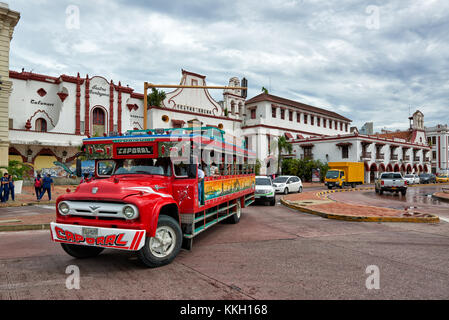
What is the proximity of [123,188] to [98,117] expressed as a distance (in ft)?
105

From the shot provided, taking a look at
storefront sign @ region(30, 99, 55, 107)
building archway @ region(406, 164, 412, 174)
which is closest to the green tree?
storefront sign @ region(30, 99, 55, 107)

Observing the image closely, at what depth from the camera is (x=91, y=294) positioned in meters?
4.46

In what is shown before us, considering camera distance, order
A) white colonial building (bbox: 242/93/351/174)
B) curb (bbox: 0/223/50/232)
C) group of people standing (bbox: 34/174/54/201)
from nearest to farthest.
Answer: curb (bbox: 0/223/50/232), group of people standing (bbox: 34/174/54/201), white colonial building (bbox: 242/93/351/174)

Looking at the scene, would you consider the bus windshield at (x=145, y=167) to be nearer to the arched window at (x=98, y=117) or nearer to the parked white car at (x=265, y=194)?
the parked white car at (x=265, y=194)

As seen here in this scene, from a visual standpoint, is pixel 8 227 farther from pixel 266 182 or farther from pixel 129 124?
pixel 129 124

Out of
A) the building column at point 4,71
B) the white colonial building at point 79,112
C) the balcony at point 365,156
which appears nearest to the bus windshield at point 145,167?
the white colonial building at point 79,112

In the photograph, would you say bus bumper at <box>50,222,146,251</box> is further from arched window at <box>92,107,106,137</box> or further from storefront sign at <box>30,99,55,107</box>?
storefront sign at <box>30,99,55,107</box>

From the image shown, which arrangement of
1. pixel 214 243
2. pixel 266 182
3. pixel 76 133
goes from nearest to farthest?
pixel 214 243 < pixel 266 182 < pixel 76 133

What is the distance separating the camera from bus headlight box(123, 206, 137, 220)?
5.23m

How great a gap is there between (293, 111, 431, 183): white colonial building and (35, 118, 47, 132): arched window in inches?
1405
